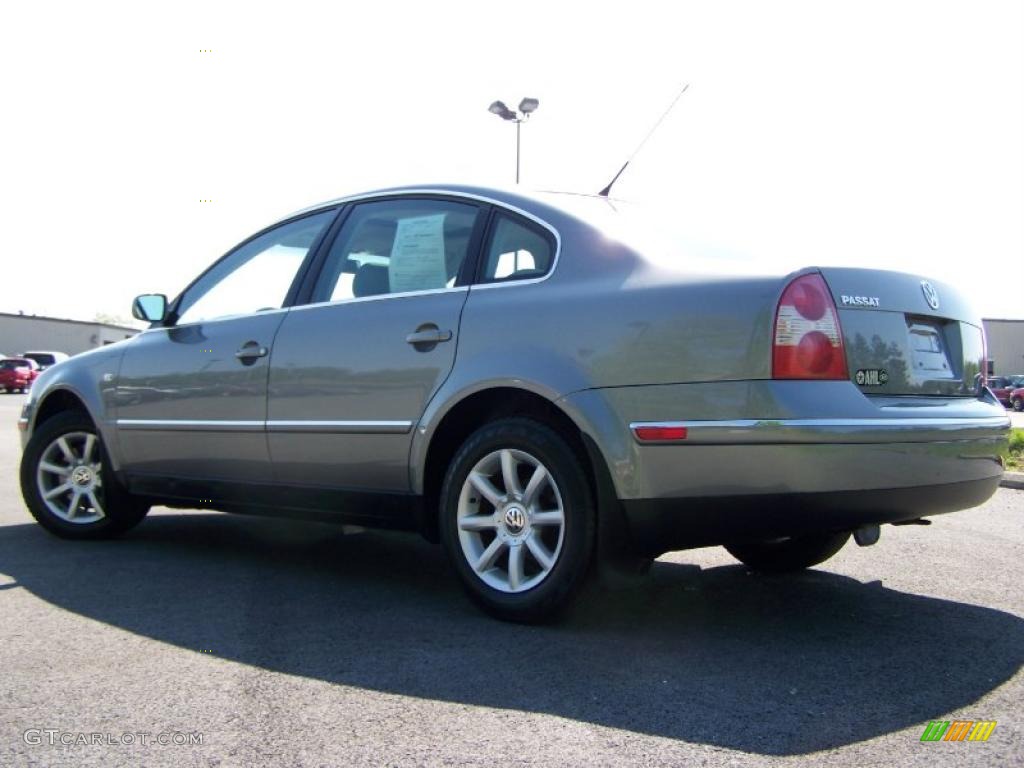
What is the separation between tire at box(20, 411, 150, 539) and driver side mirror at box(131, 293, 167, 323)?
673mm

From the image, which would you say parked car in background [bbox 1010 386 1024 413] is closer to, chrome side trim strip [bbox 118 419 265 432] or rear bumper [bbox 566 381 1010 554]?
chrome side trim strip [bbox 118 419 265 432]

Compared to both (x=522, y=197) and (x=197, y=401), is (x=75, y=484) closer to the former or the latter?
(x=197, y=401)

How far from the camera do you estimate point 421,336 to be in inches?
165

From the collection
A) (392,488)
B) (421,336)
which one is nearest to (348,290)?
(421,336)

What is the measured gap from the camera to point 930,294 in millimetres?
3838

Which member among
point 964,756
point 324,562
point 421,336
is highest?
point 421,336

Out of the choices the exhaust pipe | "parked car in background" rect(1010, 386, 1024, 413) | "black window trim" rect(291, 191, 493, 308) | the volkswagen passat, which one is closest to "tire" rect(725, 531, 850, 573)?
the volkswagen passat

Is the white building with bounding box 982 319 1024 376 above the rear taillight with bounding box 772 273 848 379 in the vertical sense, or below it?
below

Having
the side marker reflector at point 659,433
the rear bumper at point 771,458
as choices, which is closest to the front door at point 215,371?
the rear bumper at point 771,458

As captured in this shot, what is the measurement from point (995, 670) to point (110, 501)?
4360 mm

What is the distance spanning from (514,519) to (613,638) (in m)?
0.54

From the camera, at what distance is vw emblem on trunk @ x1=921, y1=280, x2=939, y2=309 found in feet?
12.5

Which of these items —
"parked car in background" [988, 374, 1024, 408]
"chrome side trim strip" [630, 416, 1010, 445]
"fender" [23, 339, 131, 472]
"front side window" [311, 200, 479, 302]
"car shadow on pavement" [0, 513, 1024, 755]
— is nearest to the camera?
"car shadow on pavement" [0, 513, 1024, 755]

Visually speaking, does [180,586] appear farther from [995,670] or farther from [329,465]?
[995,670]
